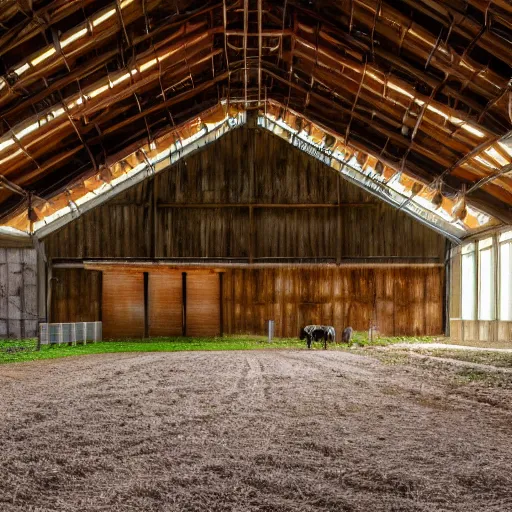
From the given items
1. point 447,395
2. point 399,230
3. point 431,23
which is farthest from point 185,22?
point 399,230

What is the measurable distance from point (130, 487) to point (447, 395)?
19.2 feet

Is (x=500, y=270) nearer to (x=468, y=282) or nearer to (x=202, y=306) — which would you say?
(x=468, y=282)

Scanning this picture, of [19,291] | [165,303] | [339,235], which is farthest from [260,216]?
[19,291]

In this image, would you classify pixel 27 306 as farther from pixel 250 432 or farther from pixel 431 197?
pixel 250 432

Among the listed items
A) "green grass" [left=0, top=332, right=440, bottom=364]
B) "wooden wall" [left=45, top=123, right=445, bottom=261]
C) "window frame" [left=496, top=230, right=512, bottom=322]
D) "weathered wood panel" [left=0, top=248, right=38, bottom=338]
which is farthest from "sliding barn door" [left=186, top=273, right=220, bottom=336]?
"window frame" [left=496, top=230, right=512, bottom=322]

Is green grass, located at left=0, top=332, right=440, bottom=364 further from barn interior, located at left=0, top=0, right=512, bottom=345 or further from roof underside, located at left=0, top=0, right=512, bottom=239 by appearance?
roof underside, located at left=0, top=0, right=512, bottom=239

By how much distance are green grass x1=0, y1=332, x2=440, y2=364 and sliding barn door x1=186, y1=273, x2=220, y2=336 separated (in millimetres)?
474

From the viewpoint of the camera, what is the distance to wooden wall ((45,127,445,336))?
77.3ft

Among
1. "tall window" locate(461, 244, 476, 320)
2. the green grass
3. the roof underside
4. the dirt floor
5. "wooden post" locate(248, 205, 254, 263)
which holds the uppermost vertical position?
the roof underside

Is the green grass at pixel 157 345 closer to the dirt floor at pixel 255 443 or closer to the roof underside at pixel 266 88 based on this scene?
the roof underside at pixel 266 88

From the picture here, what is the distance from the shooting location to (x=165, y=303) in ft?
77.4

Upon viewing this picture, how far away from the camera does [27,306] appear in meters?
22.6

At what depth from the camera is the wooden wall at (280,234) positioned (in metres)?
23.6

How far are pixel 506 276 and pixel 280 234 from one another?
8057 mm
